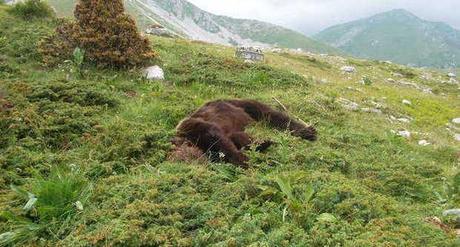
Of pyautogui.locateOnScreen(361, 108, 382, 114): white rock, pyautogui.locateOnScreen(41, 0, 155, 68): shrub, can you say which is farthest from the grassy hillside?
pyautogui.locateOnScreen(361, 108, 382, 114): white rock

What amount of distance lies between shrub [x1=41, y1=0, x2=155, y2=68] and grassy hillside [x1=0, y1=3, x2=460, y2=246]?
0.43 m

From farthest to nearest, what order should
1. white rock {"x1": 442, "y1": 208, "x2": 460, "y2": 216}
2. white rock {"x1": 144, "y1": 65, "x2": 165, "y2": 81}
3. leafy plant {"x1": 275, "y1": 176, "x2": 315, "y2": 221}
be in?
white rock {"x1": 144, "y1": 65, "x2": 165, "y2": 81}, white rock {"x1": 442, "y1": 208, "x2": 460, "y2": 216}, leafy plant {"x1": 275, "y1": 176, "x2": 315, "y2": 221}

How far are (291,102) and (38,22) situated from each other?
8.25m

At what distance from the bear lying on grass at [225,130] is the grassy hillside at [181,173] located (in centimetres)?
25

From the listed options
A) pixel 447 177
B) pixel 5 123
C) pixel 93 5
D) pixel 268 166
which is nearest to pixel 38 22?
pixel 93 5

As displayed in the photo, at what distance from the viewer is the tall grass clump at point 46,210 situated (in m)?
5.28

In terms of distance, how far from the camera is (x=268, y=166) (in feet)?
24.4

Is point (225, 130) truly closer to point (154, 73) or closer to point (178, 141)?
point (178, 141)

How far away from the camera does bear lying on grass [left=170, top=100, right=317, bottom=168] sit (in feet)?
25.2

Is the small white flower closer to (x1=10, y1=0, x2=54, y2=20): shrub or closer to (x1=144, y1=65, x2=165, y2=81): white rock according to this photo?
(x1=144, y1=65, x2=165, y2=81): white rock

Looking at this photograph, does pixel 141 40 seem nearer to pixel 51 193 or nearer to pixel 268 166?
pixel 268 166

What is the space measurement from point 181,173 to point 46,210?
1.82m

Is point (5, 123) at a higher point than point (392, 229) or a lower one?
lower

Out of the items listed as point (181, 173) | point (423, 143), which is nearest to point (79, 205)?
point (181, 173)
